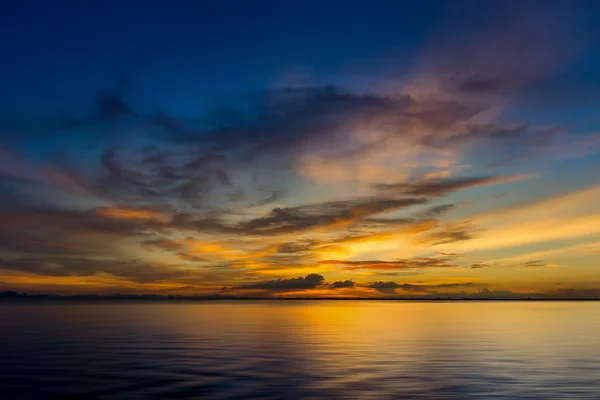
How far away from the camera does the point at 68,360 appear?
43875 millimetres

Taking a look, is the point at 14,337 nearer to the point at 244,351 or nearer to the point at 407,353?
the point at 244,351

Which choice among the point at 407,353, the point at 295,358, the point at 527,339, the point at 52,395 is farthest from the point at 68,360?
the point at 527,339

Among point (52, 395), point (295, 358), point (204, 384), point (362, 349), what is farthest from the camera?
point (362, 349)

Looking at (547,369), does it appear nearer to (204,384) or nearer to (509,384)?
(509,384)

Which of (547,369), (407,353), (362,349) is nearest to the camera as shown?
(547,369)

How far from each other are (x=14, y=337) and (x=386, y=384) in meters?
52.1

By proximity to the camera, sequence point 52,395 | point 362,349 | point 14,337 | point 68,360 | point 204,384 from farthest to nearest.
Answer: point 14,337, point 362,349, point 68,360, point 204,384, point 52,395

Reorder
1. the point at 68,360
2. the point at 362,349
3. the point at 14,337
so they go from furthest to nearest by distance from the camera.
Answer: the point at 14,337 → the point at 362,349 → the point at 68,360

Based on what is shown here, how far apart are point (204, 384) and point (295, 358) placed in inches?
618

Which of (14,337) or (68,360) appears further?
(14,337)

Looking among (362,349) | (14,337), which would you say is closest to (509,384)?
(362,349)

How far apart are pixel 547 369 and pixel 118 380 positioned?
32.2 m

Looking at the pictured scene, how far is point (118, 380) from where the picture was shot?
34250 mm

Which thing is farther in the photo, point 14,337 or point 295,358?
point 14,337
